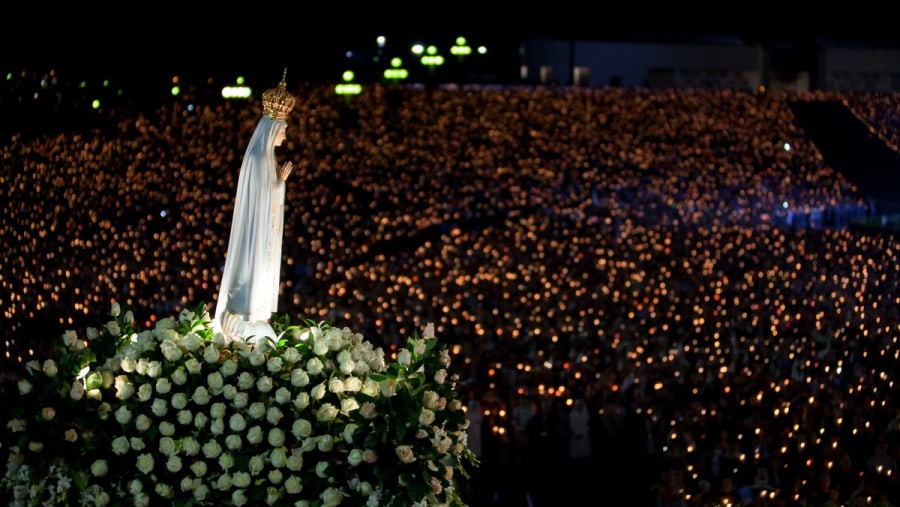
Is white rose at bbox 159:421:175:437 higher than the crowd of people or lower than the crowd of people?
higher

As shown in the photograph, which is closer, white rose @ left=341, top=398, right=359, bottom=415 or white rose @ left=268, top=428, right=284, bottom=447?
white rose @ left=268, top=428, right=284, bottom=447

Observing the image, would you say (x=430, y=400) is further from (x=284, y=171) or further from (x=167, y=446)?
(x=284, y=171)

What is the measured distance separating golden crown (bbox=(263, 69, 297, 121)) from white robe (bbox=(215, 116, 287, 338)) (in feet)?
0.13

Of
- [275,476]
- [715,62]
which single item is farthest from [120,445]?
[715,62]

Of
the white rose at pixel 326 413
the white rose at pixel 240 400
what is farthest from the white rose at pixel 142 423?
the white rose at pixel 326 413

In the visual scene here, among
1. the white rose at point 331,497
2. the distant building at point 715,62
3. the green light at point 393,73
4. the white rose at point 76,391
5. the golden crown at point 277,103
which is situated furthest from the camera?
the distant building at point 715,62

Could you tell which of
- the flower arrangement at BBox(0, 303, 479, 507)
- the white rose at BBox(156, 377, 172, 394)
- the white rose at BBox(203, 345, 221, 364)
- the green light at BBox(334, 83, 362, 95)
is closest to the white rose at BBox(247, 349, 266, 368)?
the flower arrangement at BBox(0, 303, 479, 507)

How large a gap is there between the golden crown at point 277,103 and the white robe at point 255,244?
0.04 m

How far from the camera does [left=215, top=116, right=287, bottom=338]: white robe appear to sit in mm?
5805

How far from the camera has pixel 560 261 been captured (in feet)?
68.6

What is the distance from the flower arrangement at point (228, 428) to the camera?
5.10 metres

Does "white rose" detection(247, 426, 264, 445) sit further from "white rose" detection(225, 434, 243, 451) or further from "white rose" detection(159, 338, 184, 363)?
"white rose" detection(159, 338, 184, 363)

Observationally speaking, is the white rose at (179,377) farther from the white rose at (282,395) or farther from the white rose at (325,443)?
the white rose at (325,443)

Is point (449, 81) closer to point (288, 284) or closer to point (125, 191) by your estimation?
point (125, 191)
